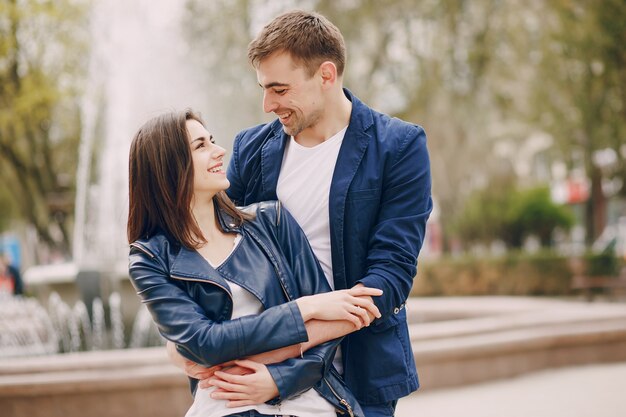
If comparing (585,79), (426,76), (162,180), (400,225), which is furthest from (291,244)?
(585,79)

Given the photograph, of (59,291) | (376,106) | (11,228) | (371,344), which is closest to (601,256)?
(376,106)

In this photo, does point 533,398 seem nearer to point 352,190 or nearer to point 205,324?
point 352,190

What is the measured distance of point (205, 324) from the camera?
8.84 ft

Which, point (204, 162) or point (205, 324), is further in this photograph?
point (204, 162)

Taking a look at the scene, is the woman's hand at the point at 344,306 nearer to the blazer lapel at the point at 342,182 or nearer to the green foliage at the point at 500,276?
the blazer lapel at the point at 342,182

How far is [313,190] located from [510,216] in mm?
19115

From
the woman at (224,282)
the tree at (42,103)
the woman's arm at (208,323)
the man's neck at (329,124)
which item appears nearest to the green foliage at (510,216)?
the tree at (42,103)

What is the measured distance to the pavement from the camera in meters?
7.27

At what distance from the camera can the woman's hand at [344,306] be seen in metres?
2.79

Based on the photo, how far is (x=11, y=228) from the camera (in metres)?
55.0

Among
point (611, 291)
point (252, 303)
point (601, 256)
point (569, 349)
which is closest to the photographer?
point (252, 303)

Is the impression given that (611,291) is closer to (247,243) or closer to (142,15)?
(142,15)

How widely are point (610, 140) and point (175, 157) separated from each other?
20777 mm

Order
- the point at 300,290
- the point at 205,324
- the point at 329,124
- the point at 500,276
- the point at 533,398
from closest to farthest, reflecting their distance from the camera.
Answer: the point at 205,324, the point at 300,290, the point at 329,124, the point at 533,398, the point at 500,276
